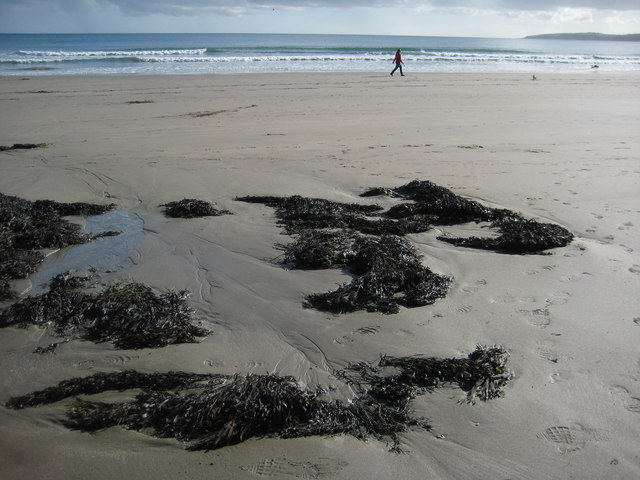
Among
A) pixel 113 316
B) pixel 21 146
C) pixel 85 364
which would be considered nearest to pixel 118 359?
pixel 85 364

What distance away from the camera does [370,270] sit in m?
3.90

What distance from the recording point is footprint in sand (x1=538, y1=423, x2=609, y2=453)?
230cm

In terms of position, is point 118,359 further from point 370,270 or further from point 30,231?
point 30,231

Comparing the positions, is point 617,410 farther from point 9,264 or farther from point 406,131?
point 406,131

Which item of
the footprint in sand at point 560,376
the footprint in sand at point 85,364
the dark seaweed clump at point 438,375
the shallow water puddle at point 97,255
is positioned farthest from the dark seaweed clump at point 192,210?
the footprint in sand at point 560,376

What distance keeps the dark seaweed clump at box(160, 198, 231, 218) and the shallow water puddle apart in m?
0.35

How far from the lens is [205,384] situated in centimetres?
272

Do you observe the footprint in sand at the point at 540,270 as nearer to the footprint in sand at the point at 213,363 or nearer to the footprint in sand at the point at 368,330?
the footprint in sand at the point at 368,330

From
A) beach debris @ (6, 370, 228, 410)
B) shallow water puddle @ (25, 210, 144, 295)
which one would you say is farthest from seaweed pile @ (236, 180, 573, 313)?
shallow water puddle @ (25, 210, 144, 295)

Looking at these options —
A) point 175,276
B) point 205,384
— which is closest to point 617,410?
point 205,384

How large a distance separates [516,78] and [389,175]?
53.9 feet

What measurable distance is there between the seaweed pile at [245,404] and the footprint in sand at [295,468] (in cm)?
16

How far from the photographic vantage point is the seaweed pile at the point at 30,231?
13.4ft

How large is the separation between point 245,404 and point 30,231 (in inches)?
136
